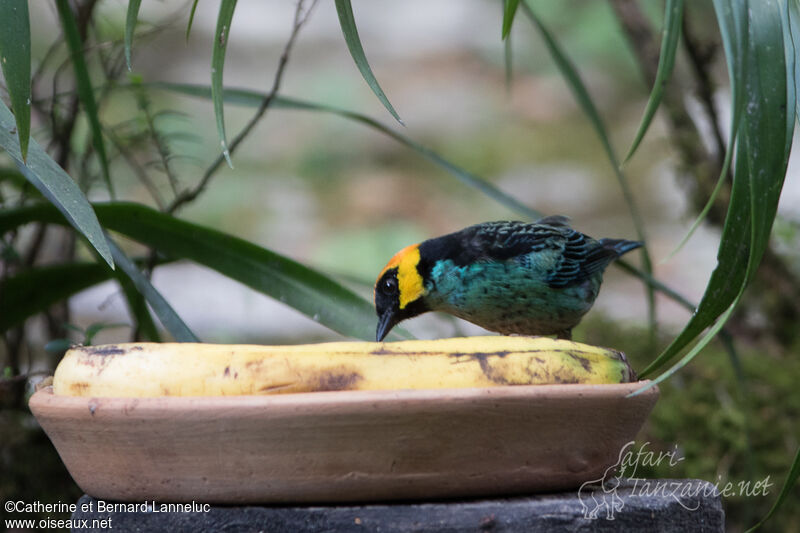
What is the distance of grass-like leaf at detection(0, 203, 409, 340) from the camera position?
4.95ft

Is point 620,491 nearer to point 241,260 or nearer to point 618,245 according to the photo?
point 241,260

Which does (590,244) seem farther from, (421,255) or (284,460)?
(284,460)

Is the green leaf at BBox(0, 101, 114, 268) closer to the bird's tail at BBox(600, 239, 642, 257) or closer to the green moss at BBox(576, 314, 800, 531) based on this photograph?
the bird's tail at BBox(600, 239, 642, 257)

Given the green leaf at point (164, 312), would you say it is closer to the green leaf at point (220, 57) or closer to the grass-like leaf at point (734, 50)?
the green leaf at point (220, 57)

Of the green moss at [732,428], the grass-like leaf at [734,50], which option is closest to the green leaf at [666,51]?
the grass-like leaf at [734,50]

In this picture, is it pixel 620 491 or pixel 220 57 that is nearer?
pixel 220 57

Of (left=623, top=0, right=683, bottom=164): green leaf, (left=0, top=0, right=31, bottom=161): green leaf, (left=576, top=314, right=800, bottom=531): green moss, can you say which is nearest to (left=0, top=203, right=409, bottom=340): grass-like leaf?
(left=0, top=0, right=31, bottom=161): green leaf

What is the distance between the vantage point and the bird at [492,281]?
197 centimetres

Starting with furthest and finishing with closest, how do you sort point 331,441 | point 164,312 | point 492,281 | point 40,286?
point 492,281 → point 40,286 → point 164,312 → point 331,441

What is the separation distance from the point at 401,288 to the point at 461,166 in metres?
5.96

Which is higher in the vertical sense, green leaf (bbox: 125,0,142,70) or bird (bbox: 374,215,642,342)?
green leaf (bbox: 125,0,142,70)

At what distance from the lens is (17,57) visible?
1.00 meters

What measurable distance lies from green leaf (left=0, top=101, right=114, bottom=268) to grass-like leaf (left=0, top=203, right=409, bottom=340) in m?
0.43

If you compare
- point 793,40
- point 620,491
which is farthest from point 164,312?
point 793,40
